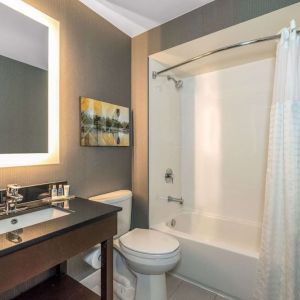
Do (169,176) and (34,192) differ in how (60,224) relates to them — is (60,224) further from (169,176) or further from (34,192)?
(169,176)

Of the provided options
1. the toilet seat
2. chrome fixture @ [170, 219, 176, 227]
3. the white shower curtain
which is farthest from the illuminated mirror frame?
the white shower curtain

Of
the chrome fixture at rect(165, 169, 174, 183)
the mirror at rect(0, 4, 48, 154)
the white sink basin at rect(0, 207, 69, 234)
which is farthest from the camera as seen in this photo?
the chrome fixture at rect(165, 169, 174, 183)

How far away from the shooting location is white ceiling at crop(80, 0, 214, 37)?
1666 millimetres

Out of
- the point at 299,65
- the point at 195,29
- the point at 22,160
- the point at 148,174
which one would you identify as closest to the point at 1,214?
the point at 22,160

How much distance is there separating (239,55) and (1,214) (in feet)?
7.37

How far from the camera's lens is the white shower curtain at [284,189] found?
133cm

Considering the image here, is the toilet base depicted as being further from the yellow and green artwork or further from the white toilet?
the yellow and green artwork

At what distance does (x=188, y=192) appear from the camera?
2.58m

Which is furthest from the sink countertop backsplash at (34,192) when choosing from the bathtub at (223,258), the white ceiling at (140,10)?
the white ceiling at (140,10)

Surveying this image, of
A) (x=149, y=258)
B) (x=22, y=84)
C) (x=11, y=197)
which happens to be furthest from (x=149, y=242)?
(x=22, y=84)

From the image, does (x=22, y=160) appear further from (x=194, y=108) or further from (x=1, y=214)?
(x=194, y=108)

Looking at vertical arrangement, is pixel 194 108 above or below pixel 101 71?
below

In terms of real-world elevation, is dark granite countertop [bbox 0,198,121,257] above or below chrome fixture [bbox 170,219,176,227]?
above

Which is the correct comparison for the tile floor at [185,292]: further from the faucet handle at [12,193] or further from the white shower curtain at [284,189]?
the faucet handle at [12,193]
